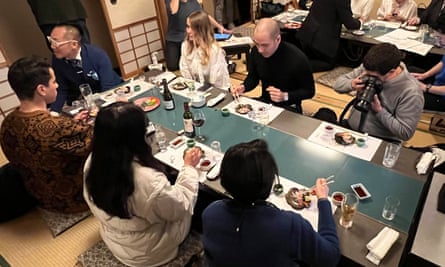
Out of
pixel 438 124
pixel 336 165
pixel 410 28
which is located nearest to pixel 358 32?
pixel 410 28

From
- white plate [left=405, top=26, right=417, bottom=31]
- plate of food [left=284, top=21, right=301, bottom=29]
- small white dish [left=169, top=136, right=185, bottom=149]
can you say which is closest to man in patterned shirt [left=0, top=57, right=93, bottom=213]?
small white dish [left=169, top=136, right=185, bottom=149]

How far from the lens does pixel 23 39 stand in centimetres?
404

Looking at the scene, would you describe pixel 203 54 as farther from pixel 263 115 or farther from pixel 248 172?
pixel 248 172

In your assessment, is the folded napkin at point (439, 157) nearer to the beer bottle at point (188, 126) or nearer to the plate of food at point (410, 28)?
the beer bottle at point (188, 126)

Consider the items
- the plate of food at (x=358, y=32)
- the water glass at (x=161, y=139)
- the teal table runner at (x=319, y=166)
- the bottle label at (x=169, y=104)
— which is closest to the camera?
the teal table runner at (x=319, y=166)

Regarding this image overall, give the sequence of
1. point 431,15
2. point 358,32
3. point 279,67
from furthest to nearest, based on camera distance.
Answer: point 358,32 → point 431,15 → point 279,67

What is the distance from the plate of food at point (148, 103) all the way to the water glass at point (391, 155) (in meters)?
1.66

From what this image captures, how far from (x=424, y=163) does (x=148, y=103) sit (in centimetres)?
193

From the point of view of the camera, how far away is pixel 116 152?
136 cm

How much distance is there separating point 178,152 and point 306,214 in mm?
884

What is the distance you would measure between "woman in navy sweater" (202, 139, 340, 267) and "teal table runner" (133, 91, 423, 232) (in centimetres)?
49

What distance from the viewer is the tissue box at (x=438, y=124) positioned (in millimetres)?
3055

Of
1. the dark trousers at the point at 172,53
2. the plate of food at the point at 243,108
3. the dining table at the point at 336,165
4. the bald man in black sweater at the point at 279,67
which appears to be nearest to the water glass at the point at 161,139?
the dining table at the point at 336,165

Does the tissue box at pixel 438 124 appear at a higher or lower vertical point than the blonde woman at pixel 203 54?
lower
